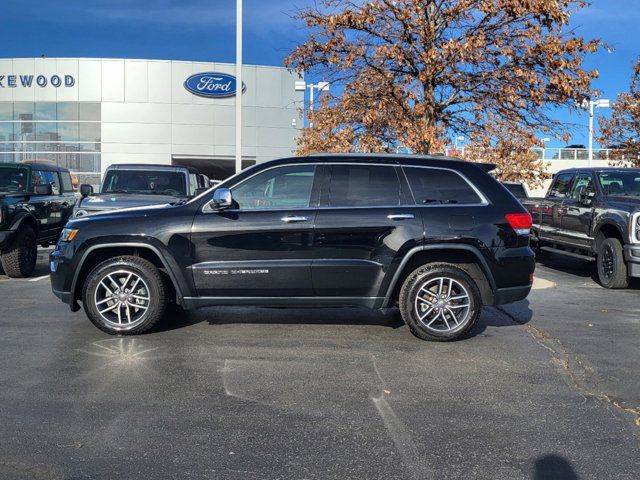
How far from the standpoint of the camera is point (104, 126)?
3706 cm

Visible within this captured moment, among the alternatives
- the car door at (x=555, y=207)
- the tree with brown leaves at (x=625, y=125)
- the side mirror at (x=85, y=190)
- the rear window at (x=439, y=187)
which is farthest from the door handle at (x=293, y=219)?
the tree with brown leaves at (x=625, y=125)

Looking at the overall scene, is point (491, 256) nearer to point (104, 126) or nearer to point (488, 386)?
point (488, 386)

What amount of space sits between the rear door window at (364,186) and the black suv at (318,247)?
0.01 metres

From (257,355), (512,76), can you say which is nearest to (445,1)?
(512,76)

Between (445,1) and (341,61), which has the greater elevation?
(445,1)

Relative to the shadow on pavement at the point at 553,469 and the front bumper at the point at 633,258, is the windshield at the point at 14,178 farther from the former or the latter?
the front bumper at the point at 633,258

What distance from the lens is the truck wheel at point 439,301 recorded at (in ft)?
19.6

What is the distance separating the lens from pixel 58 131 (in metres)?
37.2

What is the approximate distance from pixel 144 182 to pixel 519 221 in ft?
25.0

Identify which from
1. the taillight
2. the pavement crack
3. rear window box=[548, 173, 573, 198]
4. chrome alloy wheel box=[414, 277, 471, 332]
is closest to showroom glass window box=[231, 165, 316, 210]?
chrome alloy wheel box=[414, 277, 471, 332]

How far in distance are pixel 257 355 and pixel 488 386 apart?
6.71ft

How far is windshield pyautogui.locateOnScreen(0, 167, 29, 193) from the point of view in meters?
10.8

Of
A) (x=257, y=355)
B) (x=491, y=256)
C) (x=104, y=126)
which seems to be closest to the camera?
(x=257, y=355)

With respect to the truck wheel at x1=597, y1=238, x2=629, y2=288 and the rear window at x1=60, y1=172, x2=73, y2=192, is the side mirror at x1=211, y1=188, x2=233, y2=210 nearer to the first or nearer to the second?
the truck wheel at x1=597, y1=238, x2=629, y2=288
